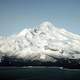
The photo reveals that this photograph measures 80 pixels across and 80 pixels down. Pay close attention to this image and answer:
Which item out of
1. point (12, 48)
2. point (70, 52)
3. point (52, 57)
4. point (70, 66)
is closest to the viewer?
point (70, 66)

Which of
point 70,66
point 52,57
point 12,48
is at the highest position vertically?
point 12,48

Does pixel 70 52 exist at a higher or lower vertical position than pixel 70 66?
higher

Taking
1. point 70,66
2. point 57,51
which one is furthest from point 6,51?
point 70,66

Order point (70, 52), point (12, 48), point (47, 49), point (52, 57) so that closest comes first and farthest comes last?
point (52, 57) < point (70, 52) < point (47, 49) < point (12, 48)

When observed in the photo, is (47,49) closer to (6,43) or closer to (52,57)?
(52,57)

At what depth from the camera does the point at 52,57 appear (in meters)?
132

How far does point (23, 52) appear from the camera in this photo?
156m

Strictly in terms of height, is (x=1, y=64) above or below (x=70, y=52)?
below

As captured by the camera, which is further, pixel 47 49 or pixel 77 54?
pixel 47 49

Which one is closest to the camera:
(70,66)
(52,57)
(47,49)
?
(70,66)

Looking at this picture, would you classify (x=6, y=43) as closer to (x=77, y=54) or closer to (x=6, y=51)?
(x=6, y=51)

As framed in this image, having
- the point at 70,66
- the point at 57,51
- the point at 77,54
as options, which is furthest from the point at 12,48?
the point at 70,66

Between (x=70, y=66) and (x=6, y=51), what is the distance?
77093 mm

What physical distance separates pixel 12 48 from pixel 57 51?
117ft
